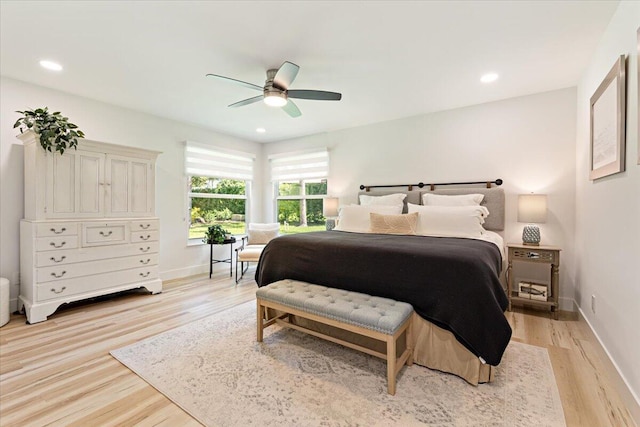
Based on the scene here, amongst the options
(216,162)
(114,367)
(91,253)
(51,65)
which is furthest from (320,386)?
(216,162)

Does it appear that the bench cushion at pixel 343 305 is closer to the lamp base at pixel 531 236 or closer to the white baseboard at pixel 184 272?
the lamp base at pixel 531 236

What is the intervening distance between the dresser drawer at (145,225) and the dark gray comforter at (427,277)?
7.21 feet

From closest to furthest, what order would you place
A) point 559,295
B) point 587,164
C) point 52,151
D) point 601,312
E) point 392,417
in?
point 392,417, point 601,312, point 587,164, point 52,151, point 559,295

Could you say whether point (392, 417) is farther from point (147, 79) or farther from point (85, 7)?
point (147, 79)

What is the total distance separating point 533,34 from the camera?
7.42 ft

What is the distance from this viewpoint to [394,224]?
3.30 meters

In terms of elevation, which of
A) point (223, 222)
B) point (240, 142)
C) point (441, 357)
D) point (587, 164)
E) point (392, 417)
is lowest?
point (392, 417)

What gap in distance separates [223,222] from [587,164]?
205 inches

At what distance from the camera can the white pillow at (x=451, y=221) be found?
3.08 meters

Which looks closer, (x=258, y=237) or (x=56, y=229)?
(x=56, y=229)

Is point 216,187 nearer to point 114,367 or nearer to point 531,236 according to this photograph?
point 114,367

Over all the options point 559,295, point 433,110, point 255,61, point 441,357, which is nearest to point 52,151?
point 255,61

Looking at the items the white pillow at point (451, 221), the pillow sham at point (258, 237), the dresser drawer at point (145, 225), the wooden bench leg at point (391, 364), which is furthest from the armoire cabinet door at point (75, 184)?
the white pillow at point (451, 221)

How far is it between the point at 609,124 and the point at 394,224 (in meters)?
1.93
